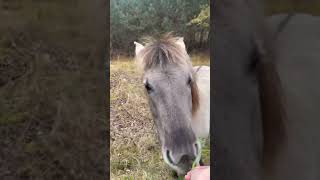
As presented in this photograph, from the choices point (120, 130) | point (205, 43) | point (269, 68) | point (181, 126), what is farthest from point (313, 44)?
point (120, 130)

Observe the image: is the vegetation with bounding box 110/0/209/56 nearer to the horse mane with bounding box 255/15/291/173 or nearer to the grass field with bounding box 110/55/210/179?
the grass field with bounding box 110/55/210/179

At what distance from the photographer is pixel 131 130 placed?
49.5 inches

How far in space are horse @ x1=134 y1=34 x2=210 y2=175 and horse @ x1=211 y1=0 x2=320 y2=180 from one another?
0.23 feet

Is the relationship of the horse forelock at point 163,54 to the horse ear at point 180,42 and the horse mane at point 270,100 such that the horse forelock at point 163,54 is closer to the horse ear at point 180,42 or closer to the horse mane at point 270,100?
the horse ear at point 180,42

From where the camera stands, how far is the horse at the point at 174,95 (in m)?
1.25

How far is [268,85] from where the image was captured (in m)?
1.19

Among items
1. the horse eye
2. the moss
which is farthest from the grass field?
the moss

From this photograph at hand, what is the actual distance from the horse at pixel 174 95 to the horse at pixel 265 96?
7 cm

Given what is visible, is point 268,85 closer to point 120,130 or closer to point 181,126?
point 181,126

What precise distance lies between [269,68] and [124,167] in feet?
1.67

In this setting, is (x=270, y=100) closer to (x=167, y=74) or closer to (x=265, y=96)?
(x=265, y=96)

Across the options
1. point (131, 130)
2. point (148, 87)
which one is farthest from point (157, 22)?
point (131, 130)

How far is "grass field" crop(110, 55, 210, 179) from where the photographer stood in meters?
1.24

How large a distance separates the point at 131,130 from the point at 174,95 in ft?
0.54
